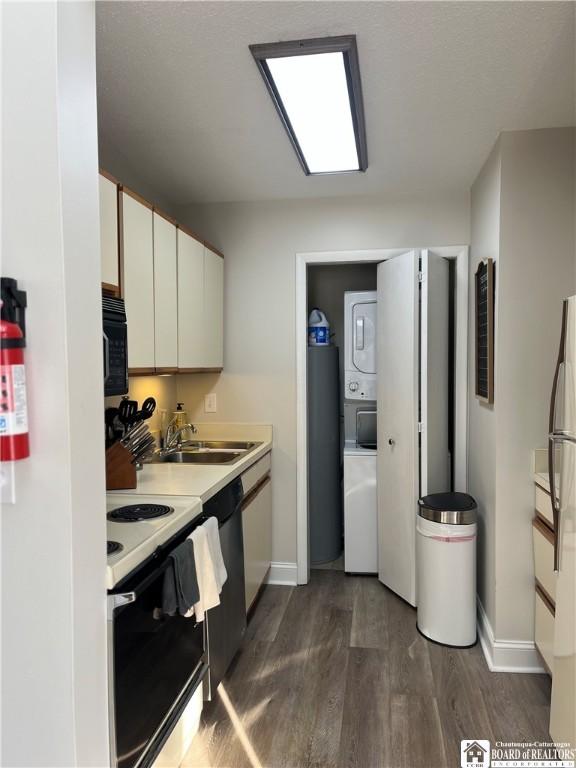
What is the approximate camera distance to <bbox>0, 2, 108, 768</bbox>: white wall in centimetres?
105

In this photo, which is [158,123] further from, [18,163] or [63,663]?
[63,663]

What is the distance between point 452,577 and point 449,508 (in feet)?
1.10

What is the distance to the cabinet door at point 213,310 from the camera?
9.73ft

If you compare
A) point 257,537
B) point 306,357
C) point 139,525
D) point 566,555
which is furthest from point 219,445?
point 566,555

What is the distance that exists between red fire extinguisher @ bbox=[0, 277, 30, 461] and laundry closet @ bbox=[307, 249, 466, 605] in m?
2.25

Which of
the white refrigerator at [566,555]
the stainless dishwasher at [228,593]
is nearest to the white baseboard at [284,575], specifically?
the stainless dishwasher at [228,593]

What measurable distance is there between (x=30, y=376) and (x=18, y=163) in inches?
17.7

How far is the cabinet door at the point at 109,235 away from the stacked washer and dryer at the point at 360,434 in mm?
2032

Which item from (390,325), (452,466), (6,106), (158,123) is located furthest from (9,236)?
(452,466)

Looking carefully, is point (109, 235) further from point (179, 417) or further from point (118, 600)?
point (179, 417)

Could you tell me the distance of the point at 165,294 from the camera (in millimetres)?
2369

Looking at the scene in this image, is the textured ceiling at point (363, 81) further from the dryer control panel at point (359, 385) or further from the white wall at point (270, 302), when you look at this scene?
the dryer control panel at point (359, 385)

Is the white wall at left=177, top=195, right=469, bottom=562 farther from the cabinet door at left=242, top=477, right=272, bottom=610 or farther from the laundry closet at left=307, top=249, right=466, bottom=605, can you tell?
the laundry closet at left=307, top=249, right=466, bottom=605

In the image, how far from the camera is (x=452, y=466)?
322 centimetres
